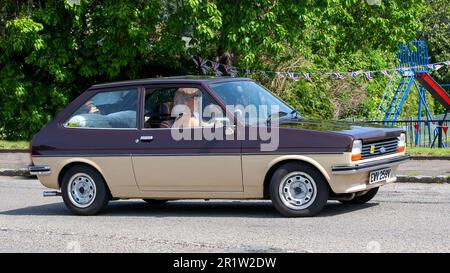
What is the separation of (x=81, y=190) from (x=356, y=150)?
3.58m

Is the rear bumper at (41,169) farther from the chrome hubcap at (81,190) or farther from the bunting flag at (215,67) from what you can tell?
the bunting flag at (215,67)

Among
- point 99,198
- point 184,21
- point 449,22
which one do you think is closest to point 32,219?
point 99,198

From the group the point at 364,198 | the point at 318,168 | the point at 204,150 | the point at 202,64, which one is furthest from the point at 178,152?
the point at 202,64

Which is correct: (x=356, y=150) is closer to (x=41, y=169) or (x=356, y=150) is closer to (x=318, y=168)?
(x=318, y=168)

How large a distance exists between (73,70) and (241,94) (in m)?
14.2

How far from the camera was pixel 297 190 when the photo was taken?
934cm

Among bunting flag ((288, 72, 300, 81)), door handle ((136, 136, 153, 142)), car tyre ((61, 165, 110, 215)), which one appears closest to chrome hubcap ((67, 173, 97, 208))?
car tyre ((61, 165, 110, 215))

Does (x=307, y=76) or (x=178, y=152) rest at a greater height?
(x=307, y=76)

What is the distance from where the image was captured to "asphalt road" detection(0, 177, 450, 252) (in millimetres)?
7867

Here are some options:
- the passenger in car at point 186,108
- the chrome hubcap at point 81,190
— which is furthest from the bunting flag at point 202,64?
the passenger in car at point 186,108

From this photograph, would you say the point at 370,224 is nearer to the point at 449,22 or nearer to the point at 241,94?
the point at 241,94

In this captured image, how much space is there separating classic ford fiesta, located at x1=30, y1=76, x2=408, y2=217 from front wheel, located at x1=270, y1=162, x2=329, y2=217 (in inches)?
0.4

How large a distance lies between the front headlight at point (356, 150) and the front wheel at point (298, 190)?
43 cm

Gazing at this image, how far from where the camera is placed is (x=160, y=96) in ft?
33.7
